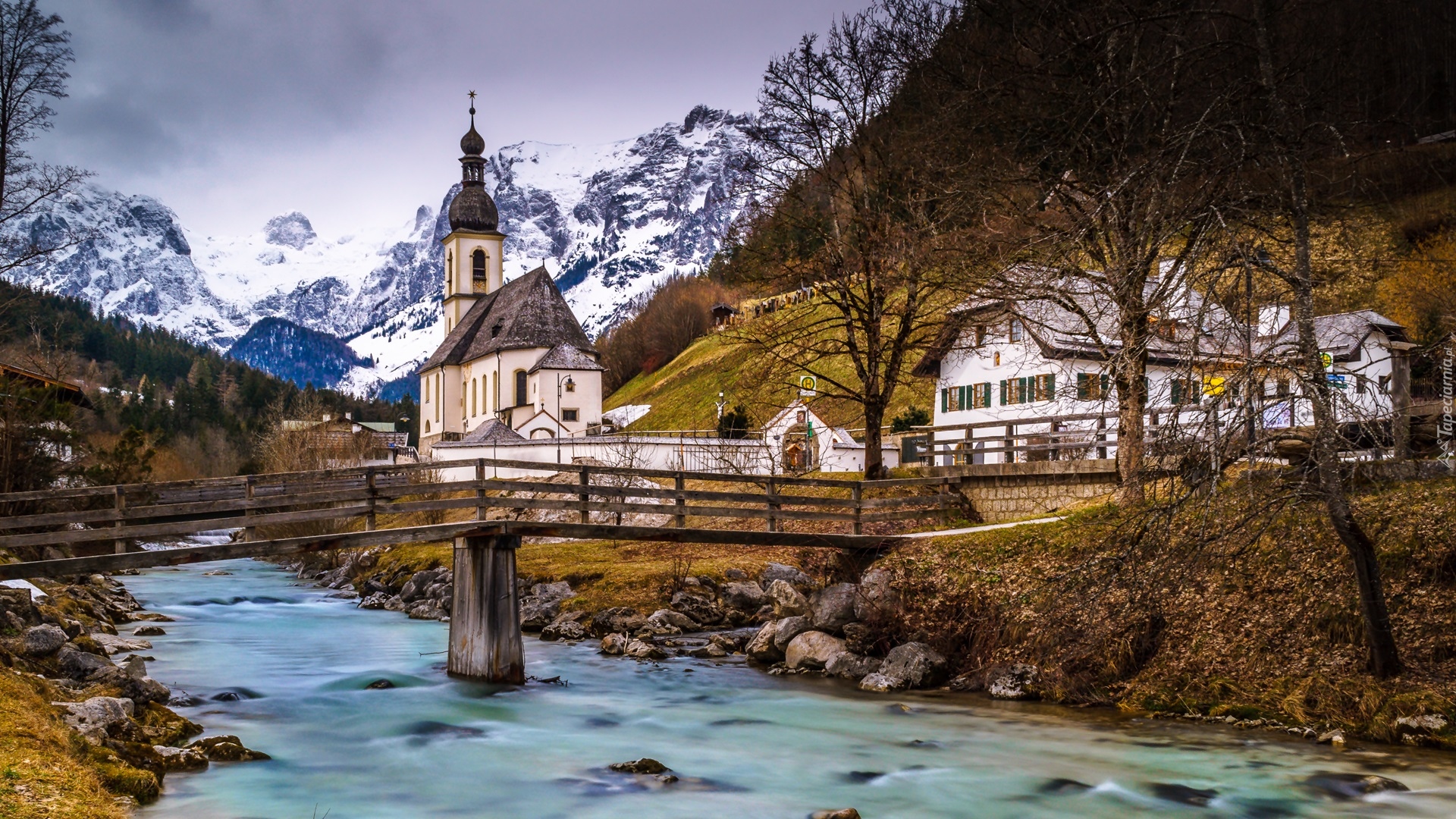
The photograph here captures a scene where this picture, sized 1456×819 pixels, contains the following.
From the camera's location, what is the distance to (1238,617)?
51.9 feet

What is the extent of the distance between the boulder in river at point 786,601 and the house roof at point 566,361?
5604 cm

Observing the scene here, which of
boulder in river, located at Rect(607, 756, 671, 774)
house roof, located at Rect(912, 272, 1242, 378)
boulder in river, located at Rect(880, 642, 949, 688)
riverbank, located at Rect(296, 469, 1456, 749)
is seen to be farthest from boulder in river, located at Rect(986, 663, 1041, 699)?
boulder in river, located at Rect(607, 756, 671, 774)

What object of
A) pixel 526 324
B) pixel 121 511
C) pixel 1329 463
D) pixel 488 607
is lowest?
pixel 488 607

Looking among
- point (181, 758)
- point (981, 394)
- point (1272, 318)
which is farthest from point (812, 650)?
point (981, 394)

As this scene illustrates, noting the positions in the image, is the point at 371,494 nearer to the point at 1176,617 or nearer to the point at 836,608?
the point at 836,608

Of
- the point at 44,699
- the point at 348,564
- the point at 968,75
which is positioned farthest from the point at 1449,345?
the point at 348,564

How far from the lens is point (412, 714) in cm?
1722

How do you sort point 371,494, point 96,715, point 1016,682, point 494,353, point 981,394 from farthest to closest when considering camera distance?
point 494,353 < point 981,394 < point 371,494 < point 1016,682 < point 96,715

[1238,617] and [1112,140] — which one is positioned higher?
[1112,140]

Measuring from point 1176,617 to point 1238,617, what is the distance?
0.82 metres

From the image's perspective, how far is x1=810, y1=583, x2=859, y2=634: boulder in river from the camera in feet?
68.4

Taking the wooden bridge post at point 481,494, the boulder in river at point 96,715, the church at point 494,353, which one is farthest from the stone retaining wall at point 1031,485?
the church at point 494,353

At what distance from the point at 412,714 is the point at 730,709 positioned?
4.67 m

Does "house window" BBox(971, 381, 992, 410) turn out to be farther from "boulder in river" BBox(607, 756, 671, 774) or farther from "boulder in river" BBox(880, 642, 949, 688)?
"boulder in river" BBox(607, 756, 671, 774)
